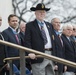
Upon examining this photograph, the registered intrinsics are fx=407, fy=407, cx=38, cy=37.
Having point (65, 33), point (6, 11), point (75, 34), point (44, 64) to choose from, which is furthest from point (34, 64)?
point (6, 11)

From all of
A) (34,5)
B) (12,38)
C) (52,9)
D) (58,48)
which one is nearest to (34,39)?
(12,38)

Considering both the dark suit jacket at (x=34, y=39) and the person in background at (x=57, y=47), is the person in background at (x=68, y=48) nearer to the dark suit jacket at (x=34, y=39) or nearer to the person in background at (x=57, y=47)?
the person in background at (x=57, y=47)

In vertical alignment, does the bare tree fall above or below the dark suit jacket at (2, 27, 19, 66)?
above

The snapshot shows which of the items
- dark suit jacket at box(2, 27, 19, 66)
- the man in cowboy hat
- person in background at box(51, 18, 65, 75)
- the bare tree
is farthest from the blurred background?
the man in cowboy hat

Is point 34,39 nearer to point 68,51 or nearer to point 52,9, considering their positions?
point 68,51

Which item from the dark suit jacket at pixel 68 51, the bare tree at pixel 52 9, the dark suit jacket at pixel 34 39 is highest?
the bare tree at pixel 52 9

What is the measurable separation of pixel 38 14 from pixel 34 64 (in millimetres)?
766

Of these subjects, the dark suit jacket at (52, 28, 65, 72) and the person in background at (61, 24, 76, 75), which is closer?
the dark suit jacket at (52, 28, 65, 72)

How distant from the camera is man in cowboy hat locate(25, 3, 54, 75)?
6.13m

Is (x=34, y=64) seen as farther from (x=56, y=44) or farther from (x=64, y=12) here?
(x=64, y=12)

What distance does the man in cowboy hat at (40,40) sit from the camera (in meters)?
6.13

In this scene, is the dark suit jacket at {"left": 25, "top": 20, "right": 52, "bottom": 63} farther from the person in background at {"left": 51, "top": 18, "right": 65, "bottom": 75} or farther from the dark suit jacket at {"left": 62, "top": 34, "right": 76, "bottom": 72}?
the dark suit jacket at {"left": 62, "top": 34, "right": 76, "bottom": 72}

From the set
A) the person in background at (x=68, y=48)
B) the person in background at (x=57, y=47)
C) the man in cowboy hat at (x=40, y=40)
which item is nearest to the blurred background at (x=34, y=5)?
the person in background at (x=68, y=48)

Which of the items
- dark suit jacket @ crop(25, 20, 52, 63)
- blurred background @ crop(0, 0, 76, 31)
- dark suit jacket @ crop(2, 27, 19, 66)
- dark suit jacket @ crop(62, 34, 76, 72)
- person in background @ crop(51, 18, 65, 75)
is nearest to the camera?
dark suit jacket @ crop(25, 20, 52, 63)
